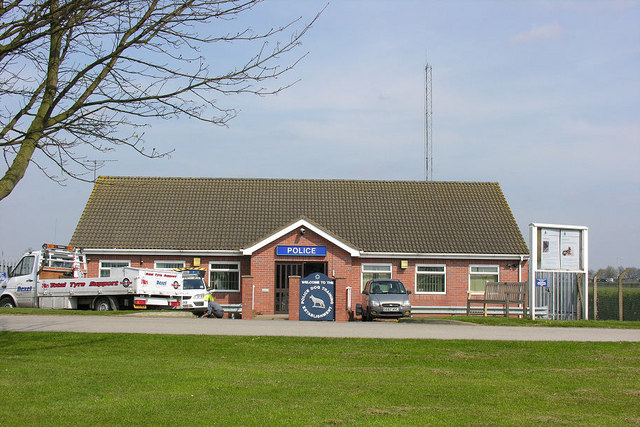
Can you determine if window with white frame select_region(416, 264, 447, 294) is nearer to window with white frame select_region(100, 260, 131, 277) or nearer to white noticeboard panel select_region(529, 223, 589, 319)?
white noticeboard panel select_region(529, 223, 589, 319)

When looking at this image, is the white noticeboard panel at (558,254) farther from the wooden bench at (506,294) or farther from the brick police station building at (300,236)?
the brick police station building at (300,236)

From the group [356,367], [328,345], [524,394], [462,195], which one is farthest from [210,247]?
[524,394]

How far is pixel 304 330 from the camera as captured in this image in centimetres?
1831

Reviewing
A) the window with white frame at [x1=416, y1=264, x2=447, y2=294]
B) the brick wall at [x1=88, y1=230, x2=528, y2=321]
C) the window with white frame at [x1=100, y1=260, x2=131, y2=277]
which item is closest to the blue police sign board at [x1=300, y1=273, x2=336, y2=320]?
the brick wall at [x1=88, y1=230, x2=528, y2=321]

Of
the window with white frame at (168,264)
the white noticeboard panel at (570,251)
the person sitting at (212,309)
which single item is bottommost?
the person sitting at (212,309)

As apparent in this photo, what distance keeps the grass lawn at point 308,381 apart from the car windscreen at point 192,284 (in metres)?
Result: 12.9

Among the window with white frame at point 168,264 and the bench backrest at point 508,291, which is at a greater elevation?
the window with white frame at point 168,264

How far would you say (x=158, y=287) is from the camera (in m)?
28.4

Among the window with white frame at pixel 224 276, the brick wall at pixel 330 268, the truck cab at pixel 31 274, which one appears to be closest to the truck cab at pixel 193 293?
the brick wall at pixel 330 268

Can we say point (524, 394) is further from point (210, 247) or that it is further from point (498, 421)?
point (210, 247)

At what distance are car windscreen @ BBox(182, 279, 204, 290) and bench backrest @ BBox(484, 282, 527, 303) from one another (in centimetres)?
1102

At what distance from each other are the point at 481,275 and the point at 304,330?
60.8 ft

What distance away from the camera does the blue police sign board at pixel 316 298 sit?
25312 millimetres

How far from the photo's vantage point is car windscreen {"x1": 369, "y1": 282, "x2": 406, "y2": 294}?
90.4 ft
